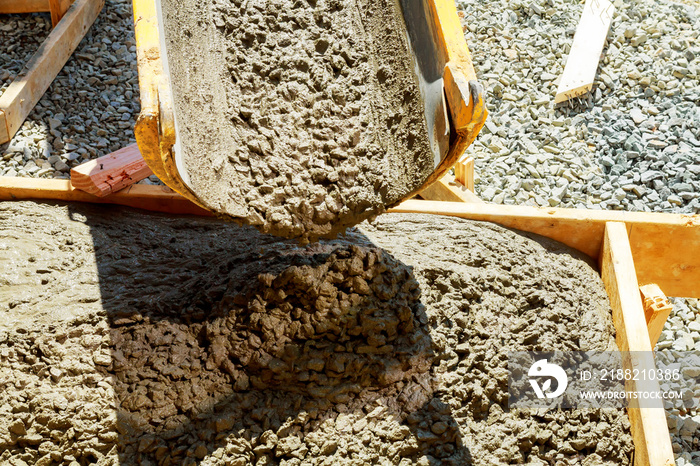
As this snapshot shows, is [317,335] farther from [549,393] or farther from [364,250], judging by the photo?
[549,393]

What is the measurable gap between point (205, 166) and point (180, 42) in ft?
1.97

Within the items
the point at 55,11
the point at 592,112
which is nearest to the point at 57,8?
the point at 55,11

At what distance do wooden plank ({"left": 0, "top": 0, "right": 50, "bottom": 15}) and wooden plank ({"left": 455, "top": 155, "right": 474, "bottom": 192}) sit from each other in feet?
11.5

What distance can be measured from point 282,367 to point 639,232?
1.75 metres

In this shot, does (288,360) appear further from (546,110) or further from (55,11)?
(55,11)

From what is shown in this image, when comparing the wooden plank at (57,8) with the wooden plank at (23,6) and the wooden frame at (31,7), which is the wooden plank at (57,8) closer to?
the wooden frame at (31,7)

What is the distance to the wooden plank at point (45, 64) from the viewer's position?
4281 mm

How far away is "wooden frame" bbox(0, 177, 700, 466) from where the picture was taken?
2830mm

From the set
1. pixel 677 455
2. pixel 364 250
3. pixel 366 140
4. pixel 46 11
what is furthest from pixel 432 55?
pixel 46 11

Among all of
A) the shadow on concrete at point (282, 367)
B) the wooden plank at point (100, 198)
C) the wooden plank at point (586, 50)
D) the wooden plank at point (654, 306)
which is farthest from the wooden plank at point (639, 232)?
the wooden plank at point (586, 50)

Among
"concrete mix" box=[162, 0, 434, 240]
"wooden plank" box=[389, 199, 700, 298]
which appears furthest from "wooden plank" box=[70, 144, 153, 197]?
"wooden plank" box=[389, 199, 700, 298]

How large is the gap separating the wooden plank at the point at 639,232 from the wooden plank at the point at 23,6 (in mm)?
3699

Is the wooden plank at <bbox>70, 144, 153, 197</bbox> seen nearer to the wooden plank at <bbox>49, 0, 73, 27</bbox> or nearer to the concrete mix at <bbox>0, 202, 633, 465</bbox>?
the concrete mix at <bbox>0, 202, 633, 465</bbox>

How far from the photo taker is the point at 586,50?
4.72 meters
